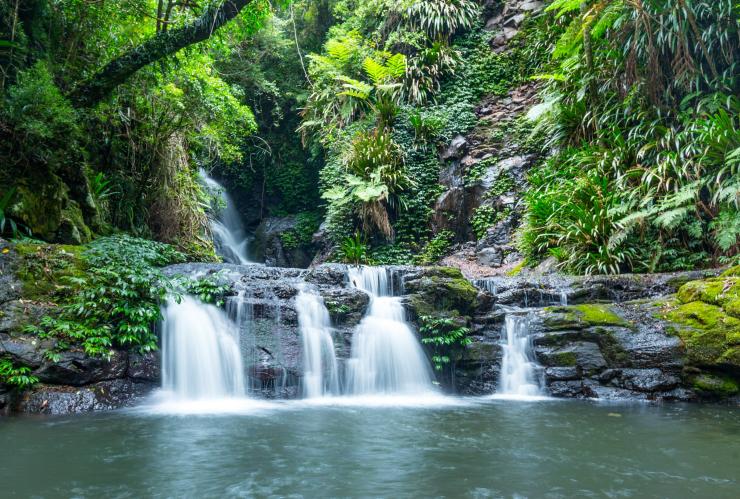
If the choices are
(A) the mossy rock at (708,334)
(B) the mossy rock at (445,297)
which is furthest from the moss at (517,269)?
(A) the mossy rock at (708,334)

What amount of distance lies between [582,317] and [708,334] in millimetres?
1394

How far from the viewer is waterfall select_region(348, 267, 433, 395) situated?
6.78 meters

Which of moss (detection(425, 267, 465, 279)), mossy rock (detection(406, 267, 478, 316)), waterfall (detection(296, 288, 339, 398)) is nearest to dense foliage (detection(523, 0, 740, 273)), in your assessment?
moss (detection(425, 267, 465, 279))

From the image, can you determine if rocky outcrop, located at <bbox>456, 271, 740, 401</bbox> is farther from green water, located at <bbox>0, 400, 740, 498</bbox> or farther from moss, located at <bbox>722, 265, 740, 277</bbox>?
green water, located at <bbox>0, 400, 740, 498</bbox>

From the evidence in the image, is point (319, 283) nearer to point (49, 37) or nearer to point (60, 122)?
point (60, 122)

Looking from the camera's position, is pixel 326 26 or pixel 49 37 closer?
pixel 49 37

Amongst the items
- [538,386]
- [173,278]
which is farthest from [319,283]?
[538,386]

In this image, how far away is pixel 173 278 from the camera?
702cm

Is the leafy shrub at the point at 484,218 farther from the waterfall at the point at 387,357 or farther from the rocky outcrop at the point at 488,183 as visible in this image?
the waterfall at the point at 387,357

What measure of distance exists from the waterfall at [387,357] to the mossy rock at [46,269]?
3.74m

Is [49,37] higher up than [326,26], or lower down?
lower down

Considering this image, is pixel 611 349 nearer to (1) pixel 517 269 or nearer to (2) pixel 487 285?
(2) pixel 487 285

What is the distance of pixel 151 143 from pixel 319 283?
4939mm

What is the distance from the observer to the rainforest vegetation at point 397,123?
742 centimetres
